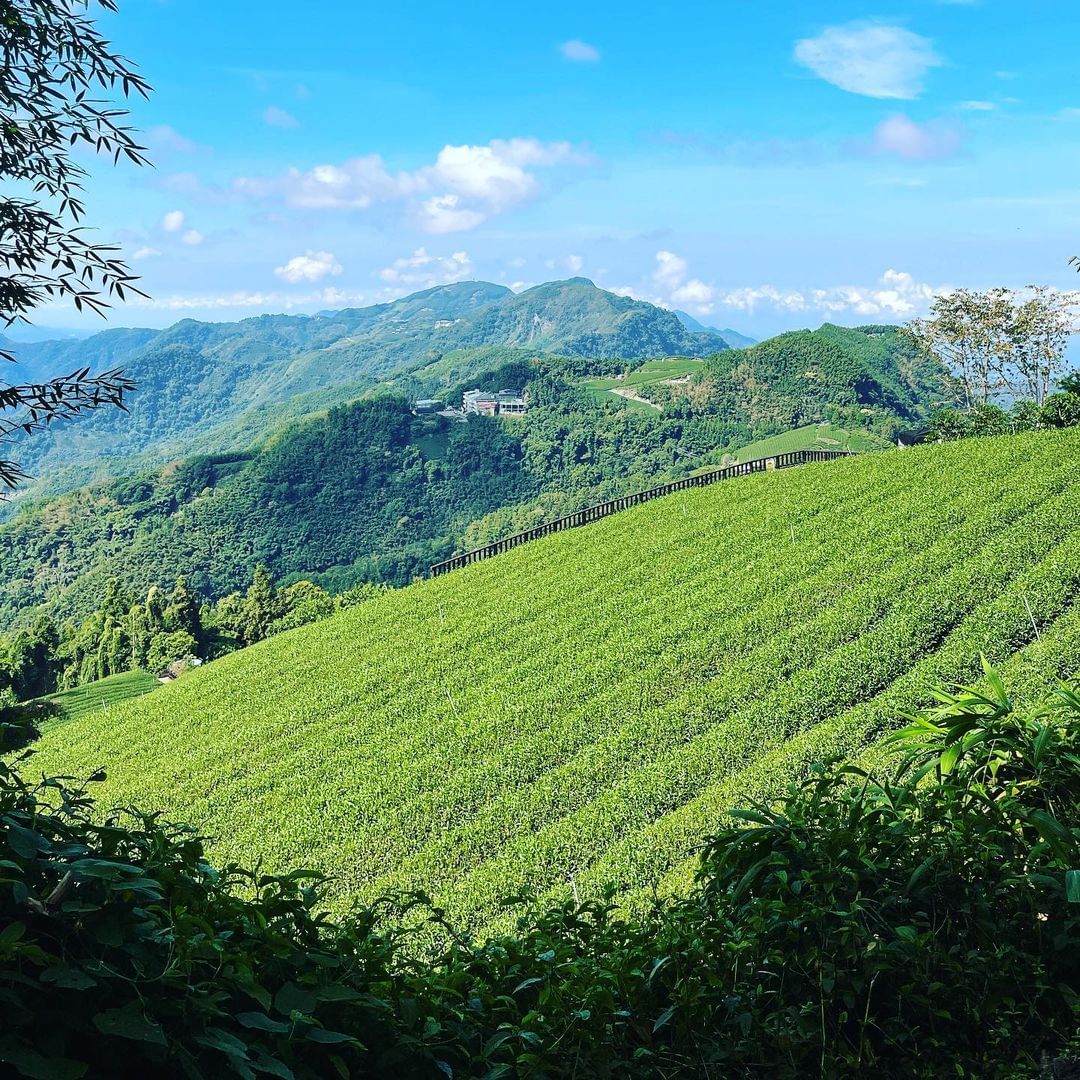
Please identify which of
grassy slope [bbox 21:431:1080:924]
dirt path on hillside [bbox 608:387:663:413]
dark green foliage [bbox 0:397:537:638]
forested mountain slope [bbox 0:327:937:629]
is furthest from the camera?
dirt path on hillside [bbox 608:387:663:413]

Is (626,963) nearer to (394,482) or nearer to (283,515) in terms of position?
(283,515)

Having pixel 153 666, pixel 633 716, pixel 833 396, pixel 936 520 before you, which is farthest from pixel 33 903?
pixel 833 396

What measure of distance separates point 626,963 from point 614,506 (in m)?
28.2

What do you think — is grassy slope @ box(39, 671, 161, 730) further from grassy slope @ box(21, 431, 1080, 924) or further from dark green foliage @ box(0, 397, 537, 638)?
dark green foliage @ box(0, 397, 537, 638)

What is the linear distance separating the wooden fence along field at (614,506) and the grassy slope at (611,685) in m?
3.91

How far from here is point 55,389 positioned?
12.5ft

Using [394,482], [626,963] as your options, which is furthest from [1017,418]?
[394,482]

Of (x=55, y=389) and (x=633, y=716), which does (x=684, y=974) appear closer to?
(x=55, y=389)

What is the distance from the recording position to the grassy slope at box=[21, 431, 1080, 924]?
11.7 m

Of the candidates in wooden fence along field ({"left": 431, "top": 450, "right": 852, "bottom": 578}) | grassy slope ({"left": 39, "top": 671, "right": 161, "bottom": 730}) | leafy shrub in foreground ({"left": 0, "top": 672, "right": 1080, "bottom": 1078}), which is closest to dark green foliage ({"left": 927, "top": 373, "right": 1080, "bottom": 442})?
wooden fence along field ({"left": 431, "top": 450, "right": 852, "bottom": 578})

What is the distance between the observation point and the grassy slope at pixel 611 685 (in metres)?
11.7

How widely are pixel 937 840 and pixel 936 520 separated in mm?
18668

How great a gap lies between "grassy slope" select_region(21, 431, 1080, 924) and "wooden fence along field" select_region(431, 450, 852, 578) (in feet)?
12.8

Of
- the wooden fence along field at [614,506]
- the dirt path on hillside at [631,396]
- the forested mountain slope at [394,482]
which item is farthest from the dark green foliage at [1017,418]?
the dirt path on hillside at [631,396]
